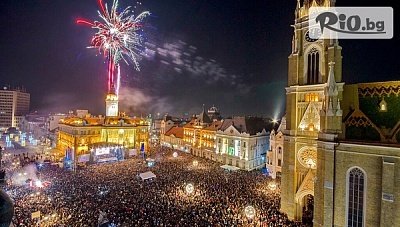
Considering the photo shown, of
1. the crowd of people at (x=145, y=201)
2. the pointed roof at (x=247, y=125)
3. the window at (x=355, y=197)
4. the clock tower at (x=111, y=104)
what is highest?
the clock tower at (x=111, y=104)

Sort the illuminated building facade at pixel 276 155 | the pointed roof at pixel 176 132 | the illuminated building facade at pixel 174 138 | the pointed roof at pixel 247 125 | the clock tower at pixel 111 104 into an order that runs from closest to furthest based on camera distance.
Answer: the illuminated building facade at pixel 276 155 → the pointed roof at pixel 247 125 → the clock tower at pixel 111 104 → the illuminated building facade at pixel 174 138 → the pointed roof at pixel 176 132

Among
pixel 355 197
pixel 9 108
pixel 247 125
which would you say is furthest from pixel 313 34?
pixel 9 108

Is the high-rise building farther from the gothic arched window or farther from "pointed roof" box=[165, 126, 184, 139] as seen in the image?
the gothic arched window

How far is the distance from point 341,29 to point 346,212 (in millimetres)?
16652

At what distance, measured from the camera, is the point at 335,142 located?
17422 millimetres

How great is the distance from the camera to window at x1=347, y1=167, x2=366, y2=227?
53.2ft

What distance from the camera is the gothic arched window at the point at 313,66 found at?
22.1m

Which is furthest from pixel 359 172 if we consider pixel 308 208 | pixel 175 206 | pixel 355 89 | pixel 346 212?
pixel 175 206

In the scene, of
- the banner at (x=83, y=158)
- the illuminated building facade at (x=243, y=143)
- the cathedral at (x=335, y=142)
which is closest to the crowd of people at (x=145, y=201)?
the cathedral at (x=335, y=142)

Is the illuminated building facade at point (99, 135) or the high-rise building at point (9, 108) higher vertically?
the high-rise building at point (9, 108)

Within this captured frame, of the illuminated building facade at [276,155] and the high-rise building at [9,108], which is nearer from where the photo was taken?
the illuminated building facade at [276,155]

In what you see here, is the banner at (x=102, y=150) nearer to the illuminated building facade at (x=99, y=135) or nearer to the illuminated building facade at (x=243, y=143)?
the illuminated building facade at (x=99, y=135)

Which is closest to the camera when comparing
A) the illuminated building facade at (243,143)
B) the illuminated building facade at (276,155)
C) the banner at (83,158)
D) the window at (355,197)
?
the window at (355,197)
